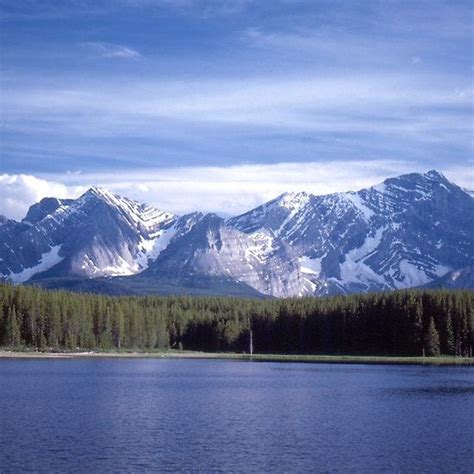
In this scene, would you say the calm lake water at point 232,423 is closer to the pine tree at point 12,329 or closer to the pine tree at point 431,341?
the pine tree at point 12,329

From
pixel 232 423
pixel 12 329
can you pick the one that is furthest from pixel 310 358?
pixel 232 423

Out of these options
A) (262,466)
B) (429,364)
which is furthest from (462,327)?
(262,466)

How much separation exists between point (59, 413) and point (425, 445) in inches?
1189

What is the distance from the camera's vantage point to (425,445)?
6438 cm

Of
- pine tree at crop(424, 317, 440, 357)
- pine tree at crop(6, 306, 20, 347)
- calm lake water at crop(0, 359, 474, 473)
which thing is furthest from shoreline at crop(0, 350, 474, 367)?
calm lake water at crop(0, 359, 474, 473)

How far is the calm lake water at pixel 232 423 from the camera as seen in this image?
56312mm

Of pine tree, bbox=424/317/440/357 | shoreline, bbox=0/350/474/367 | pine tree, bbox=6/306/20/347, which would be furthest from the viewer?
pine tree, bbox=424/317/440/357

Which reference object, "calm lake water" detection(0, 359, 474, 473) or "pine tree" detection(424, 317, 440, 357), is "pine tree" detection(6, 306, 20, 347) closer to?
"calm lake water" detection(0, 359, 474, 473)

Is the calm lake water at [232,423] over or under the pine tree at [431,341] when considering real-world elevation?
under

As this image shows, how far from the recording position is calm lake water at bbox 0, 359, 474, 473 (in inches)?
2217

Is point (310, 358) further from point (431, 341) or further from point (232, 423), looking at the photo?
point (232, 423)

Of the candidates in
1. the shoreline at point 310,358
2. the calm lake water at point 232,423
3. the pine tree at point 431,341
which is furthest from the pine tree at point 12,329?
the pine tree at point 431,341

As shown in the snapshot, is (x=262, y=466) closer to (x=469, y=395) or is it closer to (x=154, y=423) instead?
(x=154, y=423)

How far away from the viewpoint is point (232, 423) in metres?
73.8
